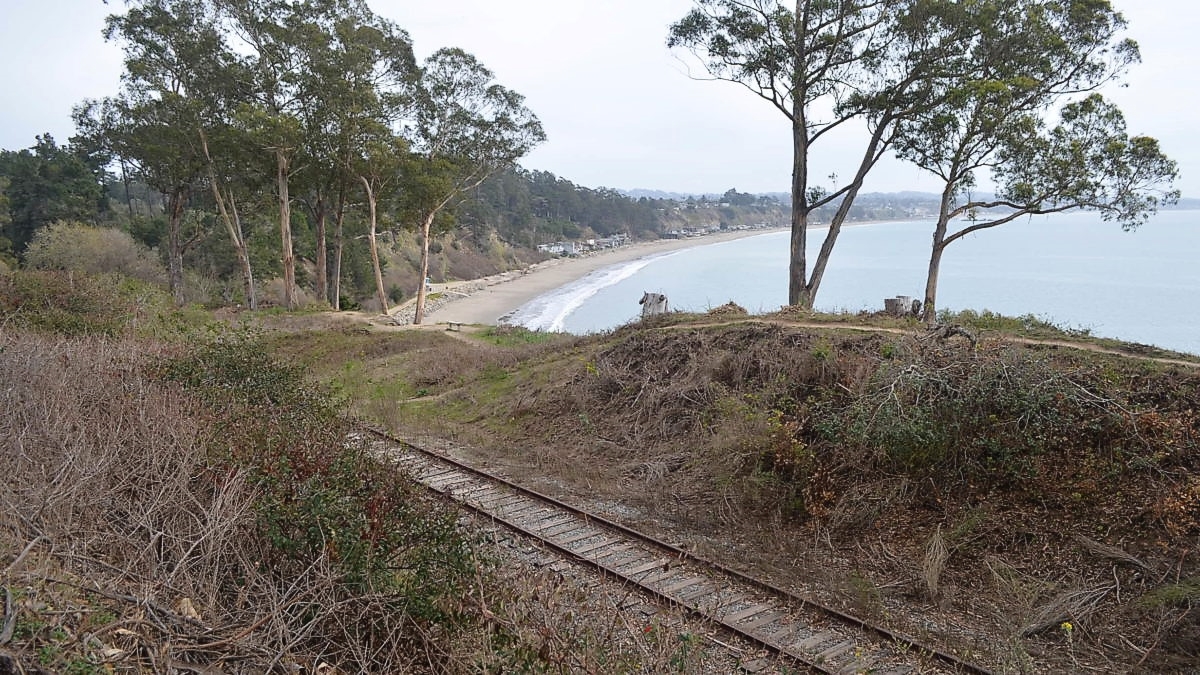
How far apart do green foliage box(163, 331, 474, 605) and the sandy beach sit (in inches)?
1300

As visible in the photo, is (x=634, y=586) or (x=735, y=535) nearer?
(x=634, y=586)

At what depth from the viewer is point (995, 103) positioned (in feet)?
62.0

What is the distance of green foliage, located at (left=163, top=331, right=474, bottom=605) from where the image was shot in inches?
214

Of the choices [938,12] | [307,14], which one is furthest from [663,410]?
[307,14]

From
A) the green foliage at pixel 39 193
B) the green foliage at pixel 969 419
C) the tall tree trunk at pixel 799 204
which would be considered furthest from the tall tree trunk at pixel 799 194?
the green foliage at pixel 39 193

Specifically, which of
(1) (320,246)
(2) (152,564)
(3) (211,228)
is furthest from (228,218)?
(2) (152,564)

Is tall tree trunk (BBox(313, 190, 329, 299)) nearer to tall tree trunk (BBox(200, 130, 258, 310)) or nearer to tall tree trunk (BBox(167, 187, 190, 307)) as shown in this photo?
tall tree trunk (BBox(200, 130, 258, 310))

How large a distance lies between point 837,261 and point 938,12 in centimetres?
5983

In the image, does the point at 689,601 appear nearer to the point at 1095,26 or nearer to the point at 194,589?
the point at 194,589

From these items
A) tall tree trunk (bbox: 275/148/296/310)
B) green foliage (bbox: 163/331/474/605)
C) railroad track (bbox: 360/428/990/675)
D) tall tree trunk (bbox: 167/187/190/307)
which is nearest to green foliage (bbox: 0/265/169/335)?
green foliage (bbox: 163/331/474/605)

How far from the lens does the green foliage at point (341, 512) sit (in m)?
5.43

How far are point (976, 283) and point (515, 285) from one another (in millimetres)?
37283

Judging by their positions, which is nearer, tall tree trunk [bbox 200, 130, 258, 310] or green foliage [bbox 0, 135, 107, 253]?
tall tree trunk [bbox 200, 130, 258, 310]

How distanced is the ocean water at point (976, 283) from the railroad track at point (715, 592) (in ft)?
26.8
